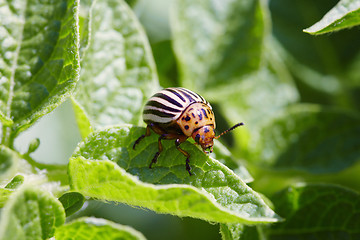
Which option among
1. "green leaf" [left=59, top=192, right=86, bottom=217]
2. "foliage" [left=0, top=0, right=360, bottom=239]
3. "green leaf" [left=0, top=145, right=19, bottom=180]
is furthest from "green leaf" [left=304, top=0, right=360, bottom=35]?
"green leaf" [left=0, top=145, right=19, bottom=180]

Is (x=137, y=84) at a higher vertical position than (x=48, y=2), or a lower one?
lower

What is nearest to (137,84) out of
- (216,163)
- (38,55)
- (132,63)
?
(132,63)

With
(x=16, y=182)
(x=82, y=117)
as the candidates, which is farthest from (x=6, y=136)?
(x=82, y=117)

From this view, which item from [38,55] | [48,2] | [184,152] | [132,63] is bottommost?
[184,152]

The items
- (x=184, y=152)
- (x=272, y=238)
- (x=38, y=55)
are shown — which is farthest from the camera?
(x=272, y=238)

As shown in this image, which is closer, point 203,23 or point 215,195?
point 215,195

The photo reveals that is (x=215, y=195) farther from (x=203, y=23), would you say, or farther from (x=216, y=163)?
(x=203, y=23)

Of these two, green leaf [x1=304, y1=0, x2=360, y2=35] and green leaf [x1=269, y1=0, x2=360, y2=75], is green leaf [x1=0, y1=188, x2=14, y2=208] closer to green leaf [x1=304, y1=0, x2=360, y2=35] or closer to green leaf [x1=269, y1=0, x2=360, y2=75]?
green leaf [x1=304, y1=0, x2=360, y2=35]
